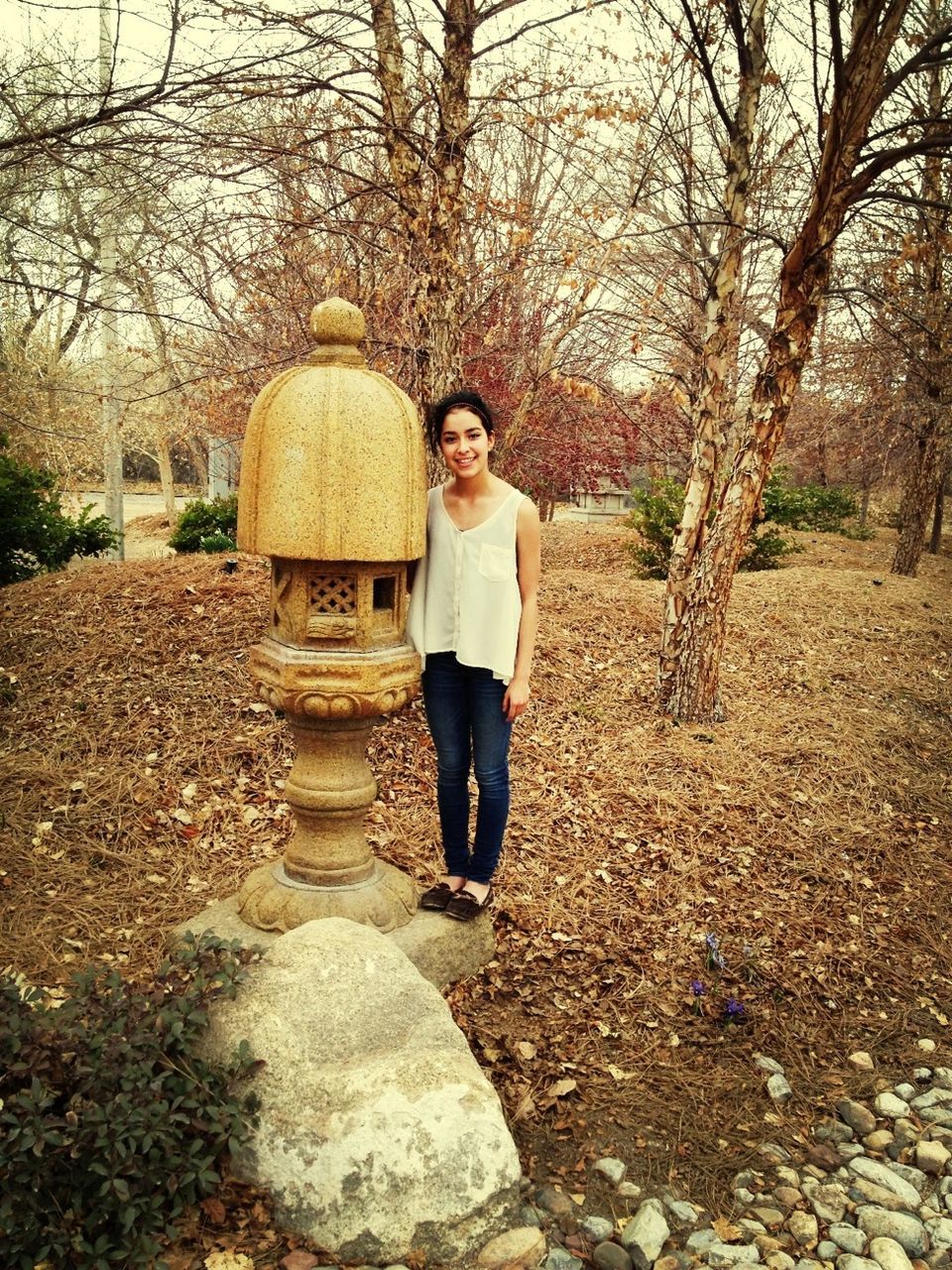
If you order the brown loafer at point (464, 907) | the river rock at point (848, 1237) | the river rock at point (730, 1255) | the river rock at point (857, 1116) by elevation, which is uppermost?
the brown loafer at point (464, 907)

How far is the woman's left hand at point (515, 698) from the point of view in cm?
318

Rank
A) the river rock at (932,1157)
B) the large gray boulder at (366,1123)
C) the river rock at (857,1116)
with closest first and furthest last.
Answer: the large gray boulder at (366,1123) < the river rock at (932,1157) < the river rock at (857,1116)

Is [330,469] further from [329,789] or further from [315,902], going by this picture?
[315,902]

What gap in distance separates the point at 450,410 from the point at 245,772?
8.17 ft

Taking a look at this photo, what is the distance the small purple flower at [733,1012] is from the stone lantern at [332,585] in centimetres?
126

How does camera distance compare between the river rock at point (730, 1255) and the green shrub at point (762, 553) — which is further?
the green shrub at point (762, 553)

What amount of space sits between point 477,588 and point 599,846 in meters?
1.96

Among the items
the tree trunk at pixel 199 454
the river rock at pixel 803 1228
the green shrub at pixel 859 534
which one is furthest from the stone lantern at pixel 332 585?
the green shrub at pixel 859 534

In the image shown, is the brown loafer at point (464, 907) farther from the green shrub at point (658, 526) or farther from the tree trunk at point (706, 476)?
the green shrub at point (658, 526)

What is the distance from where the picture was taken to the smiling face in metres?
3.01

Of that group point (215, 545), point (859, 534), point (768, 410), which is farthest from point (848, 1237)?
point (859, 534)

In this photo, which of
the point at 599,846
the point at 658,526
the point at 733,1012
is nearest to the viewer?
the point at 733,1012

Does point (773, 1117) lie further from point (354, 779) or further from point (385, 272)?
point (385, 272)

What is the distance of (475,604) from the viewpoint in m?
3.10
